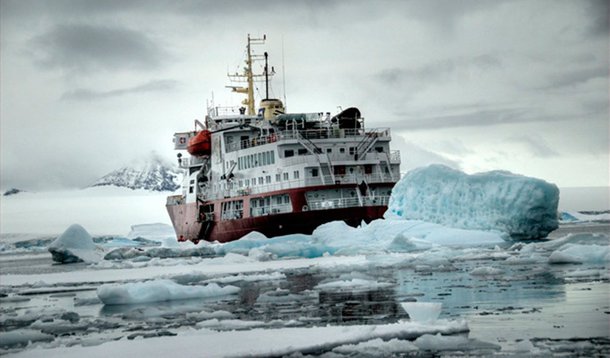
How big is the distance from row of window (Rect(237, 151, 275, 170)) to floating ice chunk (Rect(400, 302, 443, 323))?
2968cm

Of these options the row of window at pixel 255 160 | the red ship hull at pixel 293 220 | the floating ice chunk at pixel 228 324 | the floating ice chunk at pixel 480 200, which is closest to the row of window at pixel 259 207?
the red ship hull at pixel 293 220

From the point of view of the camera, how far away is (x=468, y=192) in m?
32.9

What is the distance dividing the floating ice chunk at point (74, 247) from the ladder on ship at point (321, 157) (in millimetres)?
11373

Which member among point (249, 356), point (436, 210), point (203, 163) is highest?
point (203, 163)

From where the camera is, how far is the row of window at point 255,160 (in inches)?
1655

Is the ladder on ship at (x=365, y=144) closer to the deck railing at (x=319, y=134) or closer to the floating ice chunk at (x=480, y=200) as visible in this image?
the deck railing at (x=319, y=134)

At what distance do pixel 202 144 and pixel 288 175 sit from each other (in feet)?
32.0

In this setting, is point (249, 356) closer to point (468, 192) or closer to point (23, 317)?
point (23, 317)

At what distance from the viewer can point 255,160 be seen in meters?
43.3

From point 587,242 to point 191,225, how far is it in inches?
1155

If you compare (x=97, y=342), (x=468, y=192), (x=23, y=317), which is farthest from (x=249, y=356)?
(x=468, y=192)

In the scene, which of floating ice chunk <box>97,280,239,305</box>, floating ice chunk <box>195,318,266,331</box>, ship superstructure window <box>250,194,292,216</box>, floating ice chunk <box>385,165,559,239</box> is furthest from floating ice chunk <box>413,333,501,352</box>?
ship superstructure window <box>250,194,292,216</box>

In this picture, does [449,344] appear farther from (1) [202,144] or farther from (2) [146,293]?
(1) [202,144]

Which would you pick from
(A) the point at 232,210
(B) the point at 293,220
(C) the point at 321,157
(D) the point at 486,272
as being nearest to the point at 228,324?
(D) the point at 486,272
